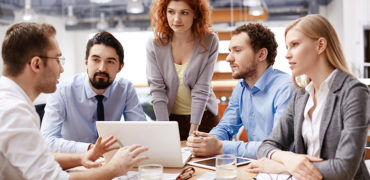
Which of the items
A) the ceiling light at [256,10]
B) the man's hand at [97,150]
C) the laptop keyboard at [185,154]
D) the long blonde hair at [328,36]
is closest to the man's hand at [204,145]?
the laptop keyboard at [185,154]

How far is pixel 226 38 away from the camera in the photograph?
679 cm

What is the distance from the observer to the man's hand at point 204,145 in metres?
1.68

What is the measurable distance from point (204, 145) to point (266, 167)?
356 mm

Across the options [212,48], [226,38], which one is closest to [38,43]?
[212,48]

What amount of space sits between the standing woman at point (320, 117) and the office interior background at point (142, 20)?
4723 mm

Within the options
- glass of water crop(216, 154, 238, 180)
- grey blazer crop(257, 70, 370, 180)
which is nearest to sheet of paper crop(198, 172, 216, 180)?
glass of water crop(216, 154, 238, 180)

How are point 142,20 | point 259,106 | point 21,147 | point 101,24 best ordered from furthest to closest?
point 142,20 < point 101,24 < point 259,106 < point 21,147

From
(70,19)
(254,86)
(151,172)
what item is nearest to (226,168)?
(151,172)

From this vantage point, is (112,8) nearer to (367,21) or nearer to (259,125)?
(367,21)

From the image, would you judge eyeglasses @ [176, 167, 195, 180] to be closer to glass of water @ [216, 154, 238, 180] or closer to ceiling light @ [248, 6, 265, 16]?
glass of water @ [216, 154, 238, 180]

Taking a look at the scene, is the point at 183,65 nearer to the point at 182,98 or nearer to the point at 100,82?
the point at 182,98

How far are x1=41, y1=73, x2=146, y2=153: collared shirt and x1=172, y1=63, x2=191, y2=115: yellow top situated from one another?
37 cm

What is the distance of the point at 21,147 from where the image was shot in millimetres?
1092

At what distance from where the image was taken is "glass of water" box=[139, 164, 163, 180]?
3.98 feet
